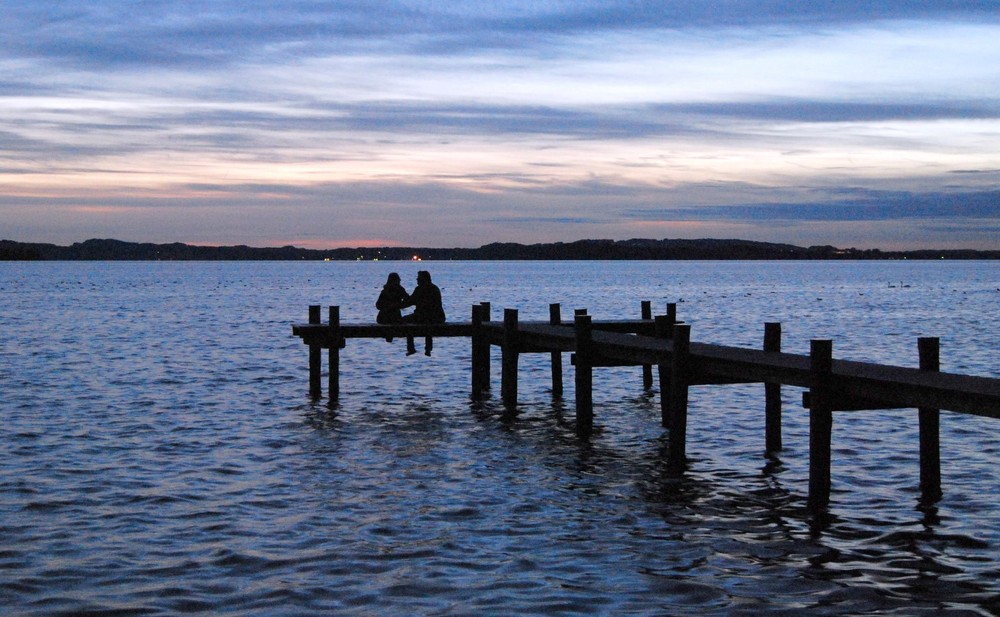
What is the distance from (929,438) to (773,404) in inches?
144

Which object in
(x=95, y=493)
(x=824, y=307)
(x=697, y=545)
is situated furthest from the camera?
(x=824, y=307)

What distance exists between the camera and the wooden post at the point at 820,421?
1295cm

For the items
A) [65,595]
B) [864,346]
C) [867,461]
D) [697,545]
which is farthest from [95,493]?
[864,346]

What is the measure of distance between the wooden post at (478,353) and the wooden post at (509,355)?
0.87 metres

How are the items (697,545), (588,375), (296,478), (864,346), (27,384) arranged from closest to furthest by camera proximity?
(697,545) → (296,478) → (588,375) → (27,384) → (864,346)

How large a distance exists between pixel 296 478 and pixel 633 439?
6.55 metres

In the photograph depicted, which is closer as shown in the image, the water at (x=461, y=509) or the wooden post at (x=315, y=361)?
the water at (x=461, y=509)

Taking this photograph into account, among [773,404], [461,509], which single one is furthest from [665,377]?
[461,509]

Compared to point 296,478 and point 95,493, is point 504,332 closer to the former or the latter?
point 296,478

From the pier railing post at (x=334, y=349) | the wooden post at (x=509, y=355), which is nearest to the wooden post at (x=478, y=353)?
the wooden post at (x=509, y=355)

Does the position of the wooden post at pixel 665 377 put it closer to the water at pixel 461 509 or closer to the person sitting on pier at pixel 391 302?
the water at pixel 461 509

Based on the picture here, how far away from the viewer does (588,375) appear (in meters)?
19.0

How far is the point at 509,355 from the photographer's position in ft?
73.4

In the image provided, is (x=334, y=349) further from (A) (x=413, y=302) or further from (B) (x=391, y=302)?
(A) (x=413, y=302)
